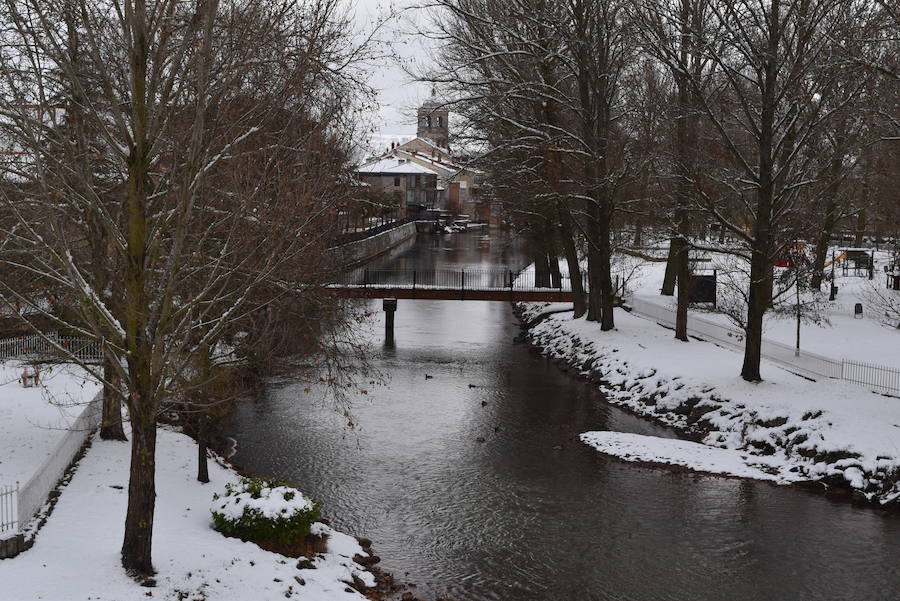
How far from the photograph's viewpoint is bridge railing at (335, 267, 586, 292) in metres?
42.0

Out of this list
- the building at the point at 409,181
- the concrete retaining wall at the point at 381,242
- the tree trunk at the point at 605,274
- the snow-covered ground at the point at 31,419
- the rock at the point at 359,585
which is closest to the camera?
the rock at the point at 359,585

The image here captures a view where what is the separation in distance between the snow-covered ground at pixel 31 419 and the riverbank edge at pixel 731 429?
15.8 m

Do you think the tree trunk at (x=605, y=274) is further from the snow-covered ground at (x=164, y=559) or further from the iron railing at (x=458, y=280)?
the snow-covered ground at (x=164, y=559)

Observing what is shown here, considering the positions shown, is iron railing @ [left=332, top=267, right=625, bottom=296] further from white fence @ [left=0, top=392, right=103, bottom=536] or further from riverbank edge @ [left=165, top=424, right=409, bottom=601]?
riverbank edge @ [left=165, top=424, right=409, bottom=601]

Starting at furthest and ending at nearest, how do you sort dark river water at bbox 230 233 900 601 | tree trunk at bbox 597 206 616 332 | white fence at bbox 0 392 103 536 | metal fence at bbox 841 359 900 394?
tree trunk at bbox 597 206 616 332
metal fence at bbox 841 359 900 394
dark river water at bbox 230 233 900 601
white fence at bbox 0 392 103 536

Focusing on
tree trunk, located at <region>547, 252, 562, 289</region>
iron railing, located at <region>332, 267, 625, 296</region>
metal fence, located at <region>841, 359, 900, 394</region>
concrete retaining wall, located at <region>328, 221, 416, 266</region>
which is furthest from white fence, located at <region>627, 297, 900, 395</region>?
concrete retaining wall, located at <region>328, 221, 416, 266</region>

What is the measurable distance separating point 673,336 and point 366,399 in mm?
12722

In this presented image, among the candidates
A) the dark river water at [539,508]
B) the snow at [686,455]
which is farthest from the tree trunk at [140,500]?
the snow at [686,455]

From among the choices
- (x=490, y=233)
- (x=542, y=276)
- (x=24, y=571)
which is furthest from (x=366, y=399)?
(x=490, y=233)

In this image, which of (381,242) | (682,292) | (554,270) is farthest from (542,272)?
(381,242)

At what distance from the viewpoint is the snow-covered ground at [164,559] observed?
38.7 feet

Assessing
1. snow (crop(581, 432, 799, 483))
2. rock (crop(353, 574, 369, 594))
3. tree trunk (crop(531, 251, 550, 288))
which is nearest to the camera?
rock (crop(353, 574, 369, 594))

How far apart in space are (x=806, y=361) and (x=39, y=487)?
2118 centimetres

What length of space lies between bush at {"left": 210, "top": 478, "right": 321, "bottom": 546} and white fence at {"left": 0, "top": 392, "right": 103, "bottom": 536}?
2.84 m
